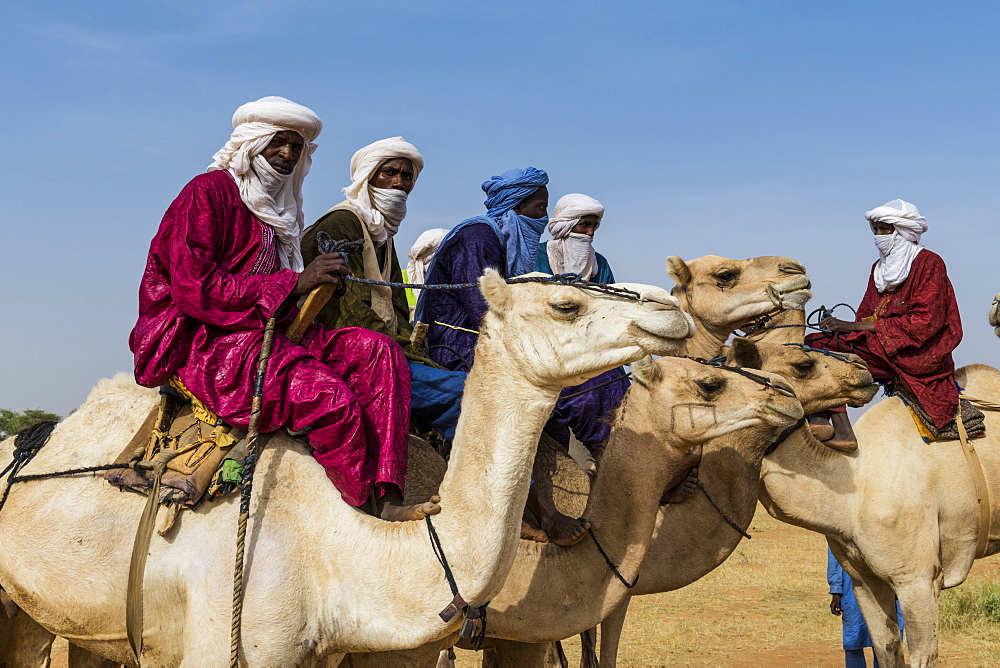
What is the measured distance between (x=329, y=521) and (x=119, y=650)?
1.25 metres

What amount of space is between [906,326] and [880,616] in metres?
2.22

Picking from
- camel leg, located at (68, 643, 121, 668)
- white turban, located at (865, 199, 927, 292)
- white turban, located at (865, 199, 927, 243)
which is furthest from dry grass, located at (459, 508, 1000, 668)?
camel leg, located at (68, 643, 121, 668)

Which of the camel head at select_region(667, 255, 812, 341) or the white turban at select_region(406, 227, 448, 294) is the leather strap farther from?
the white turban at select_region(406, 227, 448, 294)

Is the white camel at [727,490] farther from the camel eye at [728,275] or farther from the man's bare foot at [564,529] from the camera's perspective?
the man's bare foot at [564,529]

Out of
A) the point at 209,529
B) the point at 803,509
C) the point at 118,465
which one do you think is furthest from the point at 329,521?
the point at 803,509

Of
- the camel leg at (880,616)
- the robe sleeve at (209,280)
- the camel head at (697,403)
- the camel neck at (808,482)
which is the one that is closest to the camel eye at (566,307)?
the robe sleeve at (209,280)

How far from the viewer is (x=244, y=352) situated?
14.3ft

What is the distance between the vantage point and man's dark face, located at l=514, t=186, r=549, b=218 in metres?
7.12

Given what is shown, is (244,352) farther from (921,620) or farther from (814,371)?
(921,620)

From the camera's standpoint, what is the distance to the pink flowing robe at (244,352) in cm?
427

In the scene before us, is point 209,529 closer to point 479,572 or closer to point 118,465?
point 118,465

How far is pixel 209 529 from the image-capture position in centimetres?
413

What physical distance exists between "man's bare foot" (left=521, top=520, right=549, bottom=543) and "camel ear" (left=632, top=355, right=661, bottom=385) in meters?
1.21

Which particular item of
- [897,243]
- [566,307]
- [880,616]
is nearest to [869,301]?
[897,243]
